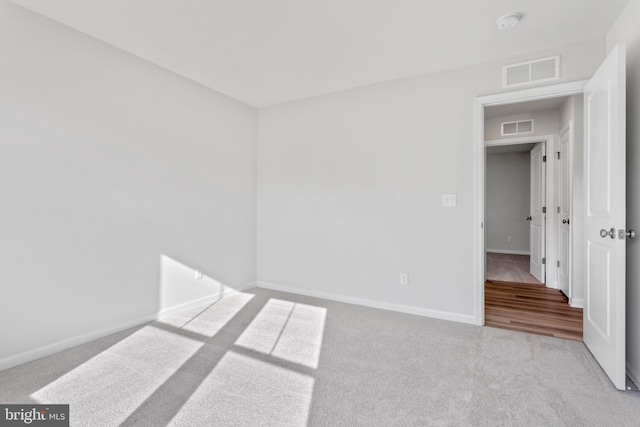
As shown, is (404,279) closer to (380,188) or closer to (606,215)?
(380,188)

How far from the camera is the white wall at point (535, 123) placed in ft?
14.4

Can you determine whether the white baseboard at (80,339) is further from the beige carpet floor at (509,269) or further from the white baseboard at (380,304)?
the beige carpet floor at (509,269)

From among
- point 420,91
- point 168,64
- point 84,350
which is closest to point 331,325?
point 84,350

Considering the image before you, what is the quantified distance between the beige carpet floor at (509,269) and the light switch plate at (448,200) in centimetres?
256

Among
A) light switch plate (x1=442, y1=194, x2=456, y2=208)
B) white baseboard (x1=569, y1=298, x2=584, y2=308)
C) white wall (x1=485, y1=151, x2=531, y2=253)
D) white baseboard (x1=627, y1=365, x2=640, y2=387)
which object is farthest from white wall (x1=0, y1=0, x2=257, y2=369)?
white wall (x1=485, y1=151, x2=531, y2=253)

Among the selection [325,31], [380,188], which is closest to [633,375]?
[380,188]

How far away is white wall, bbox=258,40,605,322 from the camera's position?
3125 millimetres

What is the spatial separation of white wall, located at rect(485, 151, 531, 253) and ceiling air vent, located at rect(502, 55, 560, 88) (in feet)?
16.9

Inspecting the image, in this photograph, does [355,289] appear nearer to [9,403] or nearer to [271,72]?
[271,72]

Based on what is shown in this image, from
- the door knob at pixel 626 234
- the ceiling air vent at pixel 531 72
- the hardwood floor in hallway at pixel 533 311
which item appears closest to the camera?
the door knob at pixel 626 234

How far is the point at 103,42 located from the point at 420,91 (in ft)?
9.77

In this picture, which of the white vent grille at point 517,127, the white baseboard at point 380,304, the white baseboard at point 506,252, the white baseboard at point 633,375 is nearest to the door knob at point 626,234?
the white baseboard at point 633,375

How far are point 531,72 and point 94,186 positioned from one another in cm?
394

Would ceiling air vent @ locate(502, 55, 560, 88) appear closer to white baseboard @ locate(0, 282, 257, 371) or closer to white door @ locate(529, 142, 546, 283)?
white door @ locate(529, 142, 546, 283)
